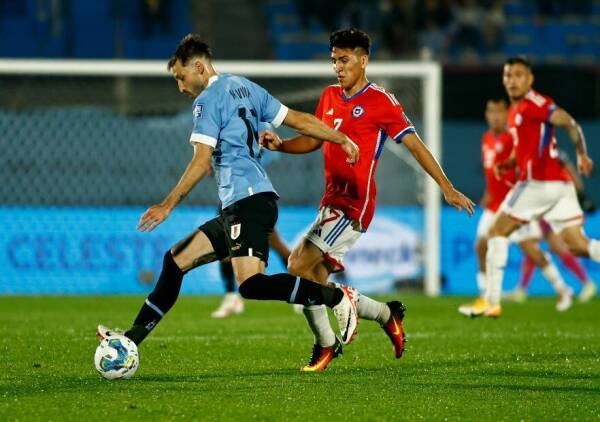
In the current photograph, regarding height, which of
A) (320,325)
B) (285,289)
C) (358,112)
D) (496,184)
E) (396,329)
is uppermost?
(358,112)

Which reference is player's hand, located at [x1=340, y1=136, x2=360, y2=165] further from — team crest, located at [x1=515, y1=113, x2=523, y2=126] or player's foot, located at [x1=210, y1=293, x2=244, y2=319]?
player's foot, located at [x1=210, y1=293, x2=244, y2=319]

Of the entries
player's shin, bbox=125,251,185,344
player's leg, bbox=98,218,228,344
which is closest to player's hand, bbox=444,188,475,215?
player's leg, bbox=98,218,228,344

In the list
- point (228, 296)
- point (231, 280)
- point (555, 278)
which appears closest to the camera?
point (231, 280)

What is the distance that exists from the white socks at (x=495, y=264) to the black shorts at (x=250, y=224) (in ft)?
14.9

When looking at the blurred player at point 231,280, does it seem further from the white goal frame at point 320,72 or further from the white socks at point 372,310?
the white socks at point 372,310

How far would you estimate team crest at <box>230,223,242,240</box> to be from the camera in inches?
272

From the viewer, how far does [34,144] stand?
627 inches

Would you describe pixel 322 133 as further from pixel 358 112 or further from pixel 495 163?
pixel 495 163

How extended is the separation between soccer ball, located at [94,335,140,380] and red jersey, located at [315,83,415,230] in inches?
→ 71.2

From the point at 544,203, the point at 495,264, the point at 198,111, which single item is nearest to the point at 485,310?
the point at 495,264

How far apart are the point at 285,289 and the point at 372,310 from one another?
30.9 inches

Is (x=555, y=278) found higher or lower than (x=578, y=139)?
lower

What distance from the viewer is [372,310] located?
7371 millimetres

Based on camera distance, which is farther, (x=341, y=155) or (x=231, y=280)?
(x=231, y=280)
